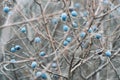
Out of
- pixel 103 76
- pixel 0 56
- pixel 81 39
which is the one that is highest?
pixel 81 39

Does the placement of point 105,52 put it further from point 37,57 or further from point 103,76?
point 103,76

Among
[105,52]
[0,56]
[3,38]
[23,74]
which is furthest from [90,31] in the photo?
[23,74]

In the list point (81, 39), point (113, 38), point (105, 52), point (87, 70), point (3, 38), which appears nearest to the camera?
point (81, 39)

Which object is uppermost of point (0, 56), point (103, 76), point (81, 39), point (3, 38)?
point (81, 39)

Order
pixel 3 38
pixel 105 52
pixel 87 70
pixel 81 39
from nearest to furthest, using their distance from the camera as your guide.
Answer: pixel 81 39, pixel 105 52, pixel 3 38, pixel 87 70

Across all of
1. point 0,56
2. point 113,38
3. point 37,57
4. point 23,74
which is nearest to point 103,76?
point 113,38

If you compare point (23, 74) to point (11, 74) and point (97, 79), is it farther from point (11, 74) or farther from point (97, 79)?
point (97, 79)

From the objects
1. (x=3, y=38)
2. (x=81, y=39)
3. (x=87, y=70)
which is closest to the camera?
(x=81, y=39)

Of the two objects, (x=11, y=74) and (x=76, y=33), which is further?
(x=11, y=74)

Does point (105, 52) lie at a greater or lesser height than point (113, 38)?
greater
